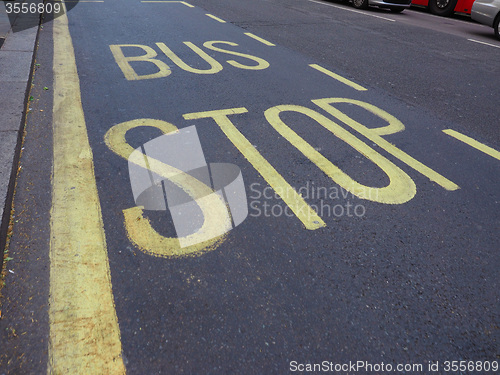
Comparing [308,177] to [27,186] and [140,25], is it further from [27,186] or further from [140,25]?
[140,25]

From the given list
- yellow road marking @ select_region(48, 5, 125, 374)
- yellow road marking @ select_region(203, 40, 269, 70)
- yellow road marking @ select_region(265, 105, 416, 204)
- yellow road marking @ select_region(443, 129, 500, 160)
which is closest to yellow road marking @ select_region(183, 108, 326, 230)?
yellow road marking @ select_region(265, 105, 416, 204)

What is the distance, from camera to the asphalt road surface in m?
1.74

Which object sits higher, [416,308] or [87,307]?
[416,308]

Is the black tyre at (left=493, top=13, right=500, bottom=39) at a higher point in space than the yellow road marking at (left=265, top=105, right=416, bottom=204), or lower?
higher

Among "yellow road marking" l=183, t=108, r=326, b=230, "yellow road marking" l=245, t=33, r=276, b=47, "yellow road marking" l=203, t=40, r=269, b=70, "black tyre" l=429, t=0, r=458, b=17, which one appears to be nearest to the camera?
"yellow road marking" l=183, t=108, r=326, b=230

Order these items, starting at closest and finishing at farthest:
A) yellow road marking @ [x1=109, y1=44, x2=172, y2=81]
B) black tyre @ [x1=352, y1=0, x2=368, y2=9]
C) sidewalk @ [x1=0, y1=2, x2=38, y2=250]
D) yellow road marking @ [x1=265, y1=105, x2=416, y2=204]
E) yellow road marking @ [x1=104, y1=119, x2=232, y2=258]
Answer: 1. yellow road marking @ [x1=104, y1=119, x2=232, y2=258]
2. sidewalk @ [x1=0, y1=2, x2=38, y2=250]
3. yellow road marking @ [x1=265, y1=105, x2=416, y2=204]
4. yellow road marking @ [x1=109, y1=44, x2=172, y2=81]
5. black tyre @ [x1=352, y1=0, x2=368, y2=9]

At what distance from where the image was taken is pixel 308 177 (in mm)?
2977

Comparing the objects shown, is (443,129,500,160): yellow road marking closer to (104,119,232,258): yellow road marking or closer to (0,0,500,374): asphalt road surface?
(0,0,500,374): asphalt road surface

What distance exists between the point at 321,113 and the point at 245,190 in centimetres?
182

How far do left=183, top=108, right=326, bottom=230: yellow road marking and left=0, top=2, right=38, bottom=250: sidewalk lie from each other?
1.52 meters

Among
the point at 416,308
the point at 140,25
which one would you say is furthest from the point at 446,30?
the point at 416,308

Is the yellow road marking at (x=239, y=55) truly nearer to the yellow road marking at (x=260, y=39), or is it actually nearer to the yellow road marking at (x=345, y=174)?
the yellow road marking at (x=260, y=39)

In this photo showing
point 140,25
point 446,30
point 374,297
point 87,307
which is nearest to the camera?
point 87,307

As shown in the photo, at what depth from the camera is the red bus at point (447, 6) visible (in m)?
13.3
